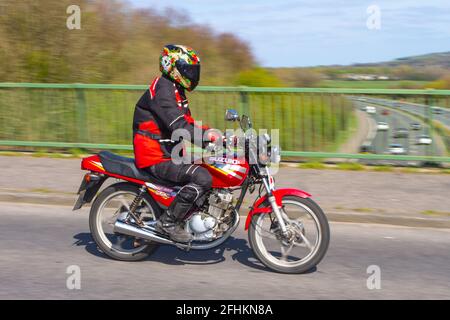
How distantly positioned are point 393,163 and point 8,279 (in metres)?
7.10

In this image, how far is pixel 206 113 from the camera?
38.3ft

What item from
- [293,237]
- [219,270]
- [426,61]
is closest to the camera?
[293,237]

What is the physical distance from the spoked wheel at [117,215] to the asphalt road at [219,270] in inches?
4.3

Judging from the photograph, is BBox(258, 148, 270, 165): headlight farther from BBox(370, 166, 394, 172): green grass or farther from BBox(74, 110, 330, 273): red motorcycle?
BBox(370, 166, 394, 172): green grass

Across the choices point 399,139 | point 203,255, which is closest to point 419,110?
point 399,139

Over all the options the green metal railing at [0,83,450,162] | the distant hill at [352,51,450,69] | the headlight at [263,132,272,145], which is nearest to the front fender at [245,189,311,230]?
the headlight at [263,132,272,145]

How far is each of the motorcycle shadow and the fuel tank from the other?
860mm

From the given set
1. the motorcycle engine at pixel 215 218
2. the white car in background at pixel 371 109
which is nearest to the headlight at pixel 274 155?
the motorcycle engine at pixel 215 218

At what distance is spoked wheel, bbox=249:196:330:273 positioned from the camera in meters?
5.77

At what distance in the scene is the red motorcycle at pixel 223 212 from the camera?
581cm

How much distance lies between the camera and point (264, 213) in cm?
595

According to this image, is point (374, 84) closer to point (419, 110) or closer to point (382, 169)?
point (419, 110)

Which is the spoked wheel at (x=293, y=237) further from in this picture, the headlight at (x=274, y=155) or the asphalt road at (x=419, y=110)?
the asphalt road at (x=419, y=110)

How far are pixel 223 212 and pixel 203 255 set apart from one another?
746mm
